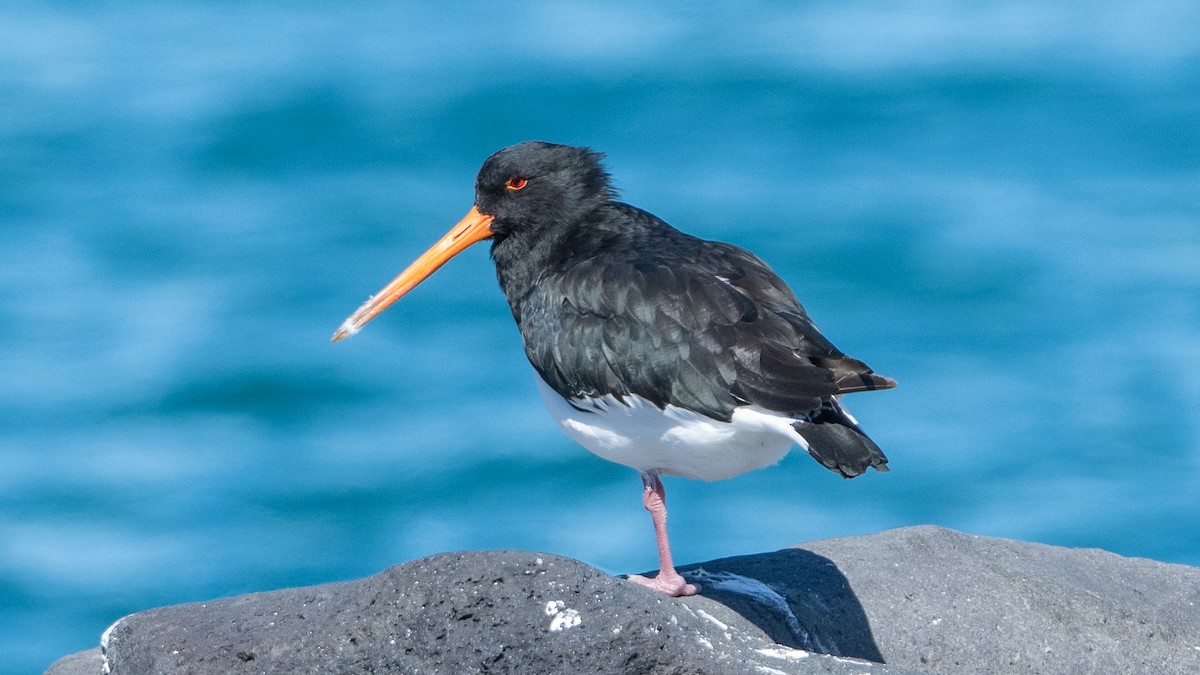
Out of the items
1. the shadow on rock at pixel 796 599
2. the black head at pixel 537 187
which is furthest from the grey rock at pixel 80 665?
the black head at pixel 537 187

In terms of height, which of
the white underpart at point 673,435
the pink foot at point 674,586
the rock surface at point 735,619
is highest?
the white underpart at point 673,435

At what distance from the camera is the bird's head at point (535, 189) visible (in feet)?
21.9

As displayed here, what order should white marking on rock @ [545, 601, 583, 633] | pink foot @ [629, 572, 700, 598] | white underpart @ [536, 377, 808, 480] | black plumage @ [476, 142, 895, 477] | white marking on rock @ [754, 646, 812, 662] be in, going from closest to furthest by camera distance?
white marking on rock @ [545, 601, 583, 633], white marking on rock @ [754, 646, 812, 662], black plumage @ [476, 142, 895, 477], white underpart @ [536, 377, 808, 480], pink foot @ [629, 572, 700, 598]

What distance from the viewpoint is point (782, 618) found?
5742 millimetres

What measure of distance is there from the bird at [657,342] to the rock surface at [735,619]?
1.69ft

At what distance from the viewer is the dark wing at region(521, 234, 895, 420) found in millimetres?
5453

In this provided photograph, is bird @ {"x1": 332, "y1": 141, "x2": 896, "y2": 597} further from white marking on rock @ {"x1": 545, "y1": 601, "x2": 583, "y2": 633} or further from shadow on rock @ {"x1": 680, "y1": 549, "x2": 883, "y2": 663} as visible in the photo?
white marking on rock @ {"x1": 545, "y1": 601, "x2": 583, "y2": 633}

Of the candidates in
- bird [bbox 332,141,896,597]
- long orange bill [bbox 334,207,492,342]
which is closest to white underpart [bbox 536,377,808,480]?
bird [bbox 332,141,896,597]

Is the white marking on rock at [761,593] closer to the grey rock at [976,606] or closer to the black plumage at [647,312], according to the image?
the grey rock at [976,606]

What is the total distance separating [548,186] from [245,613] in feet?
8.15

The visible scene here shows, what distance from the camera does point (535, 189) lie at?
22.0 ft

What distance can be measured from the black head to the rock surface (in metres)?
1.56

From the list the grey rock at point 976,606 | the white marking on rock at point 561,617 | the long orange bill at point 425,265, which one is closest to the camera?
the white marking on rock at point 561,617

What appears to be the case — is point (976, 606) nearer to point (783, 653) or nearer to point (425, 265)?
point (783, 653)
